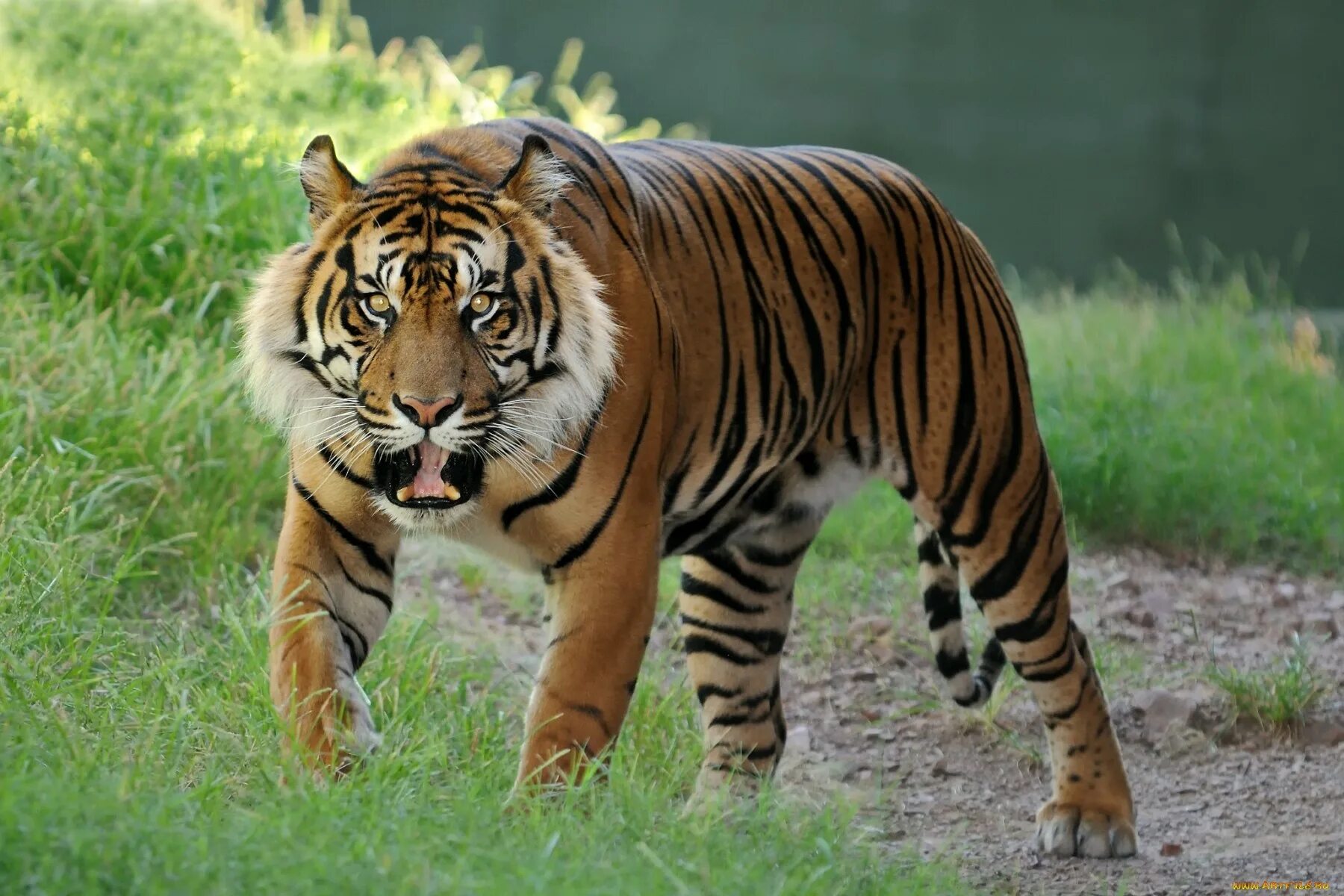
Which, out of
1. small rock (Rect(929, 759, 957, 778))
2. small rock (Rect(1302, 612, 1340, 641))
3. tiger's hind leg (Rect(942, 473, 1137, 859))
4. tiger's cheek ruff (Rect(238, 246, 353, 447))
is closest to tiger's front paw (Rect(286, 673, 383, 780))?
tiger's cheek ruff (Rect(238, 246, 353, 447))

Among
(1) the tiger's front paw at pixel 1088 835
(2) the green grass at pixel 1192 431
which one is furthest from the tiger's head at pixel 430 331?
(2) the green grass at pixel 1192 431

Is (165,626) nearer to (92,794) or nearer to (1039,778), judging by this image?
(92,794)

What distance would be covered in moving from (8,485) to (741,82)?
9.34 meters

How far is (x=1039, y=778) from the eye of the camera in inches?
177

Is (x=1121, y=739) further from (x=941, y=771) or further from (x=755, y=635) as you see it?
(x=755, y=635)

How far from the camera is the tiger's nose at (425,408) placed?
2.77 m

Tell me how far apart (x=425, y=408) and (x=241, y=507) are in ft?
7.92

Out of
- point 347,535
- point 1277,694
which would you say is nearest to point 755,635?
point 347,535

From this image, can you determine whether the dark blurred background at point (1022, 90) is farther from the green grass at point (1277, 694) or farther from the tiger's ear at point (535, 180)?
the tiger's ear at point (535, 180)

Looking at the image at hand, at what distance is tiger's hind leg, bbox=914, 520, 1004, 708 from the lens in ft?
13.8

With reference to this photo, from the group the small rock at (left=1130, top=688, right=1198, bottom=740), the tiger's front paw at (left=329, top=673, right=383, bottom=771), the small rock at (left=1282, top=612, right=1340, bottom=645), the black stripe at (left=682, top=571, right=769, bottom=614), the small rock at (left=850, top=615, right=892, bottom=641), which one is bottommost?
the small rock at (left=850, top=615, right=892, bottom=641)

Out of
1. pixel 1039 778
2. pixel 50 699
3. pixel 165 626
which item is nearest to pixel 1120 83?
pixel 1039 778

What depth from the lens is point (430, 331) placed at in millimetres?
2840

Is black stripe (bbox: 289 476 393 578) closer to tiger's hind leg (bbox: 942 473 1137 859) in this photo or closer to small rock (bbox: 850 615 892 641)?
tiger's hind leg (bbox: 942 473 1137 859)
